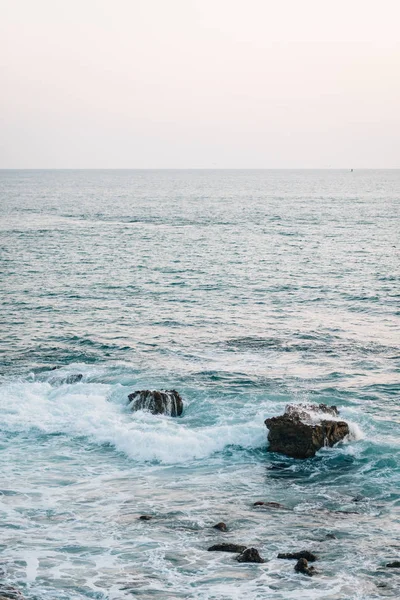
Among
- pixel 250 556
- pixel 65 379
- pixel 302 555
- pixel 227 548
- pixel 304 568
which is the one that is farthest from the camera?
pixel 65 379

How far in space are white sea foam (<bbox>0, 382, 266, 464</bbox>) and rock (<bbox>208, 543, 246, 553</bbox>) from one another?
776 cm

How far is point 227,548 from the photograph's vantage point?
20.8 m

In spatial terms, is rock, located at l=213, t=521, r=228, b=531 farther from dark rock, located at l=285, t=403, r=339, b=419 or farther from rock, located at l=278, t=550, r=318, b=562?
dark rock, located at l=285, t=403, r=339, b=419

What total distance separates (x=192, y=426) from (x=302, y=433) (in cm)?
545

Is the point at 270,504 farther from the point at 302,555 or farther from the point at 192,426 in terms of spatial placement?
the point at 192,426

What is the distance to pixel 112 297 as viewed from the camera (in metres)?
56.8

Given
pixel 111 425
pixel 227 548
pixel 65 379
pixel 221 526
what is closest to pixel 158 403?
pixel 111 425

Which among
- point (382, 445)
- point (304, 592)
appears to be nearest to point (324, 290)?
point (382, 445)

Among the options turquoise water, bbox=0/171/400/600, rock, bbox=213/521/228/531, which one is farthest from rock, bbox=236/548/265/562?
rock, bbox=213/521/228/531

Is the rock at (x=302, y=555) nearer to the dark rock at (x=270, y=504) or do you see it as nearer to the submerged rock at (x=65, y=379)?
the dark rock at (x=270, y=504)

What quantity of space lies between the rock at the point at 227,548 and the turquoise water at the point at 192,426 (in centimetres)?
27

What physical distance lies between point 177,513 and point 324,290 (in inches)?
1540

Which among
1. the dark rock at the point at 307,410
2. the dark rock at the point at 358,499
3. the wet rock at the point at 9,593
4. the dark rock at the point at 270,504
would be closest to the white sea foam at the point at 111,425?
the dark rock at the point at 307,410

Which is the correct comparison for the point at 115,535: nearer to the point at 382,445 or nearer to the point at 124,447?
the point at 124,447
